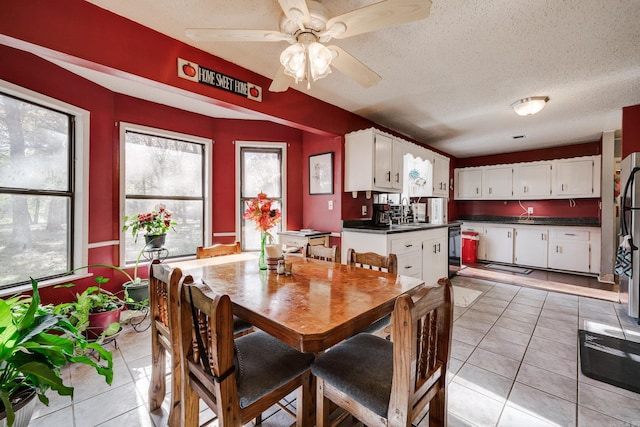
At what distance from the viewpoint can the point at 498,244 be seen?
223 inches

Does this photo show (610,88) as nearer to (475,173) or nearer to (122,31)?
(475,173)

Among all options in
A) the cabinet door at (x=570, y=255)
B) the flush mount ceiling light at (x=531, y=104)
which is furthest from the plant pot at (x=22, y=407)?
the cabinet door at (x=570, y=255)

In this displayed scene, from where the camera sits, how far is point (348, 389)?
1.07 metres

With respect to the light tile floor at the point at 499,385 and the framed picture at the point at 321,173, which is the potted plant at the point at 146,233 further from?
the framed picture at the point at 321,173

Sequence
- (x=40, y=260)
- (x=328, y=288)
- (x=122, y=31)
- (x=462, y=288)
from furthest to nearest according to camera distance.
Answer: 1. (x=462, y=288)
2. (x=40, y=260)
3. (x=122, y=31)
4. (x=328, y=288)

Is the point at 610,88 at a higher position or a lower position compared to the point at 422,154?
higher

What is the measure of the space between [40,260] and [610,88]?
5762 mm

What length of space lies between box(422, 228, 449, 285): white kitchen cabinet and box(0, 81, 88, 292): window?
12.8 ft

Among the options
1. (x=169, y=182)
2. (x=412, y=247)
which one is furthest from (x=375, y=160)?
(x=169, y=182)

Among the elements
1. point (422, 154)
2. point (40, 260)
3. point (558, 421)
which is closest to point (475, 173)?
point (422, 154)

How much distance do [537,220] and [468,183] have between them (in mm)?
1545

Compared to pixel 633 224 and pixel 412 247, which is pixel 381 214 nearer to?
pixel 412 247

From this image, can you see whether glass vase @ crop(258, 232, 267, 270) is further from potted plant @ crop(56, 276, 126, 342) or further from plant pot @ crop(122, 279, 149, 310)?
plant pot @ crop(122, 279, 149, 310)

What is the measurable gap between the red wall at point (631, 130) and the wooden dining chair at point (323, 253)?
3954mm
